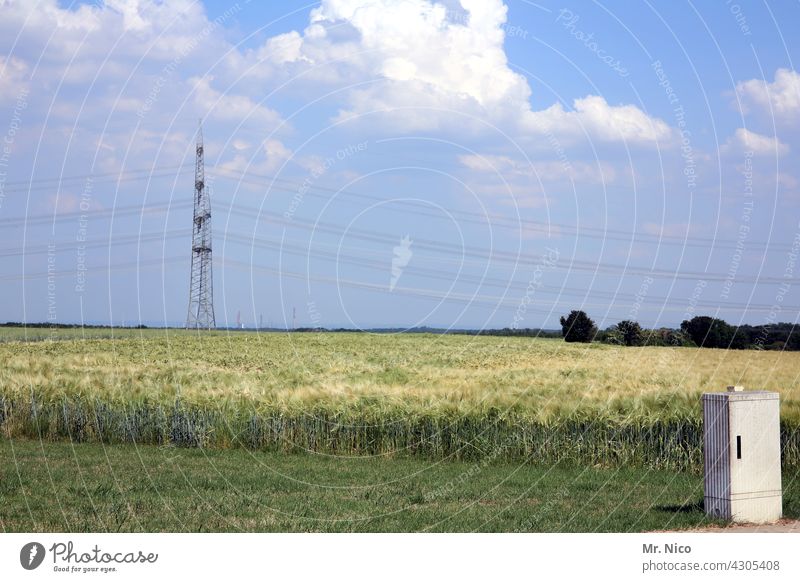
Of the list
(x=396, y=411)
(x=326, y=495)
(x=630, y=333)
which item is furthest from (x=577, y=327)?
(x=326, y=495)

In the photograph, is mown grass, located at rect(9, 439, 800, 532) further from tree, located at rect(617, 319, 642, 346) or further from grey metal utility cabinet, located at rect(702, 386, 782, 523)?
tree, located at rect(617, 319, 642, 346)

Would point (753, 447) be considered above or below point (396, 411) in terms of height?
above

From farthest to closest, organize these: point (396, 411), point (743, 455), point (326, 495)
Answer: point (396, 411)
point (326, 495)
point (743, 455)

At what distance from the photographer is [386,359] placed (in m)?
36.8

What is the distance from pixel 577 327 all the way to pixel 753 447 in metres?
41.6

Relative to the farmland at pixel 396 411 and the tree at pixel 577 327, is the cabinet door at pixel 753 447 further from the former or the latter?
the tree at pixel 577 327

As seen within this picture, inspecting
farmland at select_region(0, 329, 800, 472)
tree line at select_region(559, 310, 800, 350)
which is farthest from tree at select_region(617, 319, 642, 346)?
farmland at select_region(0, 329, 800, 472)

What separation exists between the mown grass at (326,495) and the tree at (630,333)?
114ft

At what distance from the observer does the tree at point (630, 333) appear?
51.4 metres

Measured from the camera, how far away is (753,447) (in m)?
11.2

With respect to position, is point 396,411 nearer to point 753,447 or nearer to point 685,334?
point 753,447
